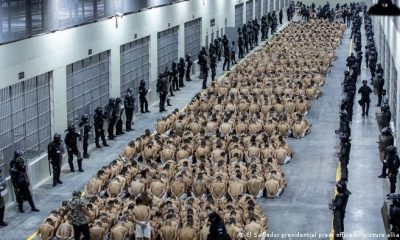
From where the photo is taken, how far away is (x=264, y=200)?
77.4 ft

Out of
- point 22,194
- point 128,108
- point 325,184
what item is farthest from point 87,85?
point 325,184

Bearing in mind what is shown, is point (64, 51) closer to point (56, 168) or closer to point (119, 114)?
point (119, 114)

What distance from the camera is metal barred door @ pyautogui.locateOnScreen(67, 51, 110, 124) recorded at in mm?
29469

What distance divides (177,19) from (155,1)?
339cm

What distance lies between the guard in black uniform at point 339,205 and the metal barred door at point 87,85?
1238 cm

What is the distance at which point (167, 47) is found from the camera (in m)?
43.4

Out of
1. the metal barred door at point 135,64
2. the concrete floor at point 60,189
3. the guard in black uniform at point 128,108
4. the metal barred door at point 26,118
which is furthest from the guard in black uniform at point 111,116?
the metal barred door at point 135,64

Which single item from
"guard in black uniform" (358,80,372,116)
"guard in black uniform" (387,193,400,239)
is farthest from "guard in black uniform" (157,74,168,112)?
"guard in black uniform" (387,193,400,239)

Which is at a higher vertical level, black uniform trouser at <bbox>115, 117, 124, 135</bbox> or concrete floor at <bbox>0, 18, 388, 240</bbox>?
black uniform trouser at <bbox>115, 117, 124, 135</bbox>

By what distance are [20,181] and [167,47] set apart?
22159mm

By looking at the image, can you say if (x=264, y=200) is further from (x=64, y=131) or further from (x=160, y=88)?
(x=160, y=88)

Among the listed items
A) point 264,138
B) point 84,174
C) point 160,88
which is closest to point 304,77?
point 160,88

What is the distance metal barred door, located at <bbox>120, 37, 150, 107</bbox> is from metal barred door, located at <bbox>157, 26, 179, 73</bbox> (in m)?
2.15

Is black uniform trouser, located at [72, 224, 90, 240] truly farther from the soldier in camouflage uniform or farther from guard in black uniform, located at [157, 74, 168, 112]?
guard in black uniform, located at [157, 74, 168, 112]
